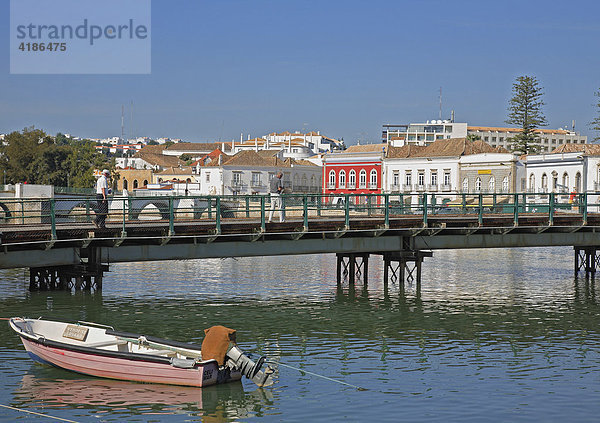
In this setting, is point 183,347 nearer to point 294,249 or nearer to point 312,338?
point 312,338

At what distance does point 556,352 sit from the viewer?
24.8m

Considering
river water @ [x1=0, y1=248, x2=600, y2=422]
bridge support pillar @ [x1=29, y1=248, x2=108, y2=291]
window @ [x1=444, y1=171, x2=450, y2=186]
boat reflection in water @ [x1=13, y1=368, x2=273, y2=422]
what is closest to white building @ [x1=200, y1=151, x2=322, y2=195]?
window @ [x1=444, y1=171, x2=450, y2=186]

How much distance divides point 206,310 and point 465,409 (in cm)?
1512

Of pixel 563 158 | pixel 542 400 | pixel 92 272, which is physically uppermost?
pixel 563 158

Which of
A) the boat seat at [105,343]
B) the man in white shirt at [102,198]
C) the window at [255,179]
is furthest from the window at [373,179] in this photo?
the boat seat at [105,343]

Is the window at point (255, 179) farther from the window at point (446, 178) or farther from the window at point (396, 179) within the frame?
the window at point (446, 178)

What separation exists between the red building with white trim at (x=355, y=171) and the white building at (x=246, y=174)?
14577 mm

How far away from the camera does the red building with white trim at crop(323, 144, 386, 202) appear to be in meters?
104

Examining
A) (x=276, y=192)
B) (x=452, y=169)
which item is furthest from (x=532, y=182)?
(x=276, y=192)

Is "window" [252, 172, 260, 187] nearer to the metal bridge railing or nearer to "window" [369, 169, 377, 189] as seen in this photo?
"window" [369, 169, 377, 189]

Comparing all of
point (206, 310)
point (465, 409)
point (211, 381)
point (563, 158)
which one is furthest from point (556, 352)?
point (563, 158)

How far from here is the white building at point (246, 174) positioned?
4845 inches

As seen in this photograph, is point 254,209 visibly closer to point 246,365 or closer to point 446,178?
point 246,365

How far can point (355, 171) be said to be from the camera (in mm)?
106062
